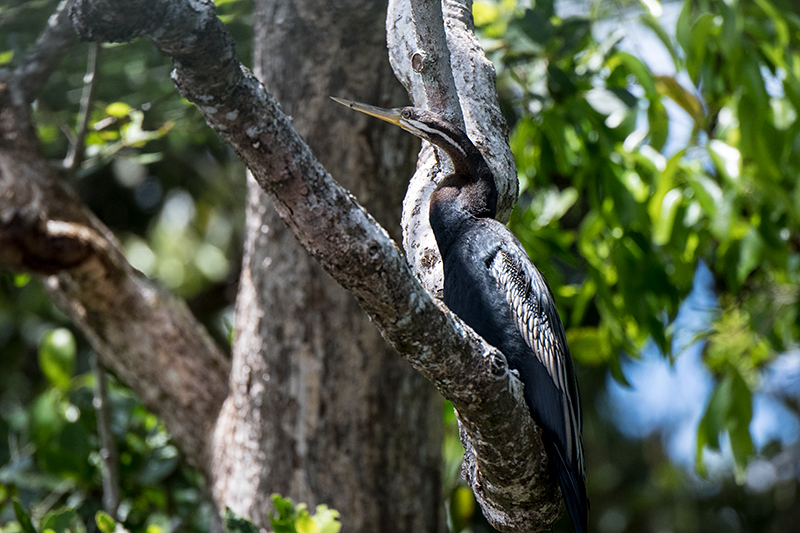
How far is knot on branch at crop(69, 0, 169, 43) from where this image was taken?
82 cm

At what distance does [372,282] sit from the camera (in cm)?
96

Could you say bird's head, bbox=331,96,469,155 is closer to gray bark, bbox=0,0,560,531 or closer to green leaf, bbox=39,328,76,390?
gray bark, bbox=0,0,560,531

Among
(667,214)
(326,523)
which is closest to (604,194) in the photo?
(667,214)

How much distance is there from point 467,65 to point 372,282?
836 millimetres

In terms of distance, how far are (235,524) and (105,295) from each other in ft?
3.85

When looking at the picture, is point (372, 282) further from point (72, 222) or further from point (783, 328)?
point (783, 328)

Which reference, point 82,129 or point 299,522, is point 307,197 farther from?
point 82,129

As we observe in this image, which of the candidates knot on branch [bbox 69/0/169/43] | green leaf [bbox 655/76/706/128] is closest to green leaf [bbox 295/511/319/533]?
knot on branch [bbox 69/0/169/43]

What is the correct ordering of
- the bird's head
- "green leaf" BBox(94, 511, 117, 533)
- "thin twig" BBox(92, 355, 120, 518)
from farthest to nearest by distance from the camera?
1. "thin twig" BBox(92, 355, 120, 518)
2. "green leaf" BBox(94, 511, 117, 533)
3. the bird's head

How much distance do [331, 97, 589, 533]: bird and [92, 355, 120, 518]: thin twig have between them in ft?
5.23

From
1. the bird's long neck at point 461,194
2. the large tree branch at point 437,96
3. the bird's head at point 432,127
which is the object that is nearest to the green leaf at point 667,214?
the large tree branch at point 437,96

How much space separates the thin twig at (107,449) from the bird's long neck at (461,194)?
161 centimetres

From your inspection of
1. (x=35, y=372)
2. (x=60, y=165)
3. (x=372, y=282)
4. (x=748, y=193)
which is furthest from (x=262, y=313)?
(x=35, y=372)

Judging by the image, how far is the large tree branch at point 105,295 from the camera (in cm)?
227
